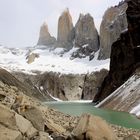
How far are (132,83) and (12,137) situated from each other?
271 feet

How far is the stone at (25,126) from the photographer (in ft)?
60.6

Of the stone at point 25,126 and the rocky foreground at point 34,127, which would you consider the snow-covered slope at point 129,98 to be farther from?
the stone at point 25,126

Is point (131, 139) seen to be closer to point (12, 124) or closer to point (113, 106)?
point (12, 124)

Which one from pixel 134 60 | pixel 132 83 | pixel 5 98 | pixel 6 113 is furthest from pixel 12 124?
pixel 134 60

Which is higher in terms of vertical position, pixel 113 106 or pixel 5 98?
pixel 5 98

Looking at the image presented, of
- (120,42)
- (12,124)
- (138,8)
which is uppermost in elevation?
(138,8)

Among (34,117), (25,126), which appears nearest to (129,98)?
(34,117)

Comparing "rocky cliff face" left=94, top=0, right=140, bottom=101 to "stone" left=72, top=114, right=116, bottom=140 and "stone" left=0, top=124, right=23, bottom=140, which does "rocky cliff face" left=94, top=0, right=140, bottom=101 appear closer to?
"stone" left=72, top=114, right=116, bottom=140

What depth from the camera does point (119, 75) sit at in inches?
5295

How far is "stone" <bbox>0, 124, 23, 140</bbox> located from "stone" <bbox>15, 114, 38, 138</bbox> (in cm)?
70

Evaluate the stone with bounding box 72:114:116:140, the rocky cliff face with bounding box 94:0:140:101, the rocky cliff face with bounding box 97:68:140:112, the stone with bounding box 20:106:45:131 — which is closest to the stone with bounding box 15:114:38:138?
the stone with bounding box 20:106:45:131

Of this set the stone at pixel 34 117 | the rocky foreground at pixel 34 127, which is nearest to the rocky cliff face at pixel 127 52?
the rocky foreground at pixel 34 127

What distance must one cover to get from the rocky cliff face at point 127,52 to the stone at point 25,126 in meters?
104

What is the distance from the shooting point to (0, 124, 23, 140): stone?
17.1 m
